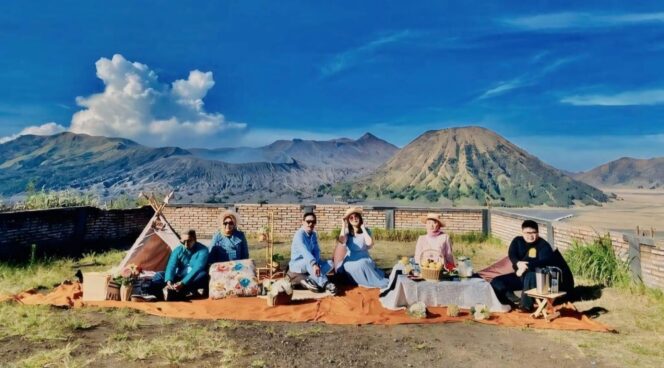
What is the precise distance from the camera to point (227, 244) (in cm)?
859

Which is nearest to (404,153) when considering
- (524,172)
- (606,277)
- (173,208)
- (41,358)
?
(524,172)

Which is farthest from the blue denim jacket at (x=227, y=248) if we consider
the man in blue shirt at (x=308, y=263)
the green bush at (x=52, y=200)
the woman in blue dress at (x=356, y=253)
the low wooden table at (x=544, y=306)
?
the green bush at (x=52, y=200)

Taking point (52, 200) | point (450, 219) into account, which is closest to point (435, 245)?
point (450, 219)

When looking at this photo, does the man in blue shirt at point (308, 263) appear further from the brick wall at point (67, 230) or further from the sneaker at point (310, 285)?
the brick wall at point (67, 230)

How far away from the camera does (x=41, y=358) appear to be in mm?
4988

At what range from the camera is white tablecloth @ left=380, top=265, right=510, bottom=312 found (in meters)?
7.27

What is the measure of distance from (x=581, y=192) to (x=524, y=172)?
650 cm

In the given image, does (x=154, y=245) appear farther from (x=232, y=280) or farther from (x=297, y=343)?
(x=297, y=343)

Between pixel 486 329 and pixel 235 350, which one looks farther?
pixel 486 329

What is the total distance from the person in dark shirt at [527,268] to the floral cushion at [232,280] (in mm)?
3605

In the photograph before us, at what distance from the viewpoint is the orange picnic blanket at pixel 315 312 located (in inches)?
260

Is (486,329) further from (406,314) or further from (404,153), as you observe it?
(404,153)

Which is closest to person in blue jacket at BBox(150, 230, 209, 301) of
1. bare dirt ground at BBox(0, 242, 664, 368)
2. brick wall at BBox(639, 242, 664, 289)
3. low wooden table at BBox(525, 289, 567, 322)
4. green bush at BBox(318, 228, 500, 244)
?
bare dirt ground at BBox(0, 242, 664, 368)

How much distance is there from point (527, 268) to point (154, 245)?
6301 mm
